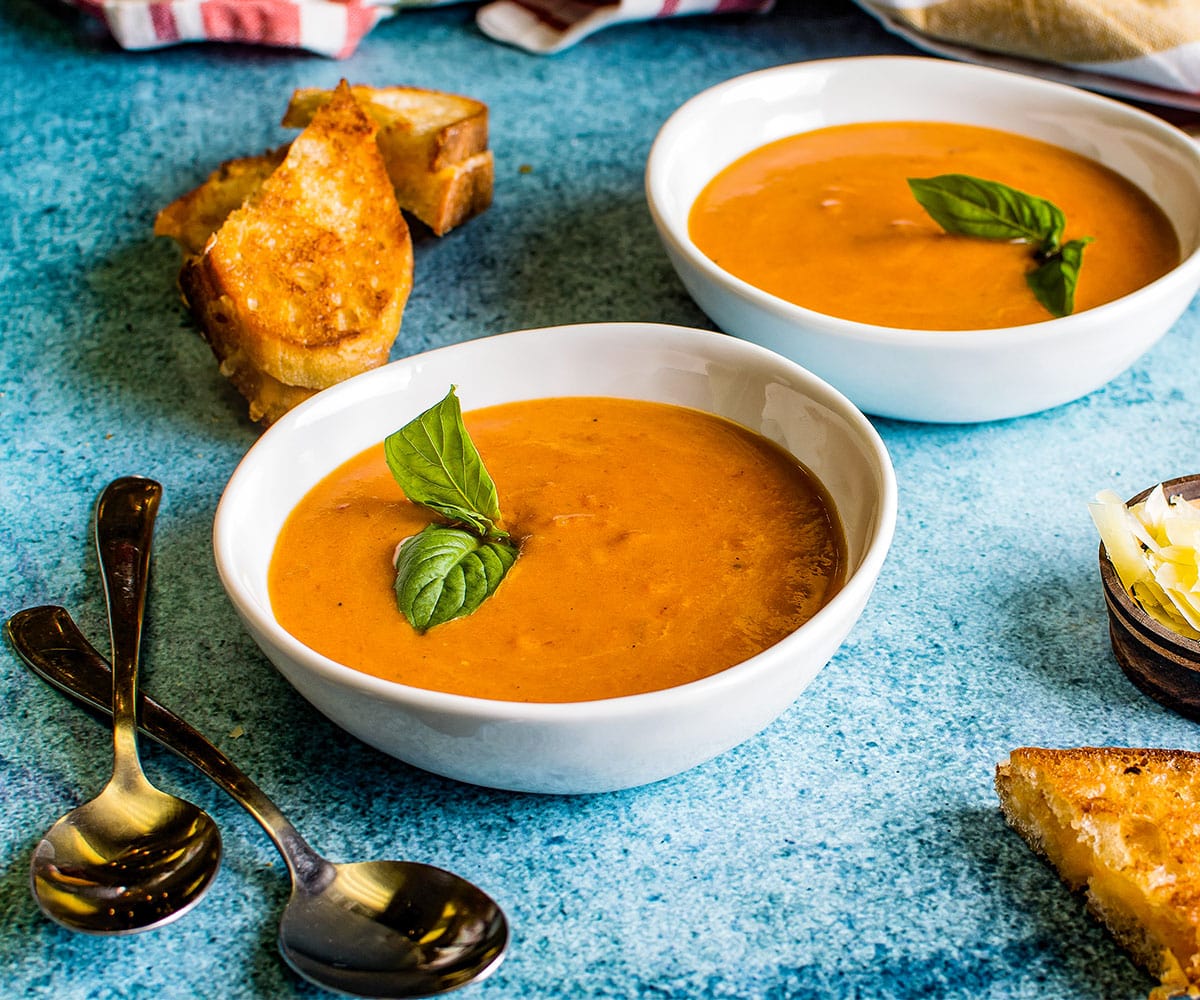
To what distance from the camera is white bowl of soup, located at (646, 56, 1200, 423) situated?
2.12m

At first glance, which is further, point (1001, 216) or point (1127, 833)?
point (1001, 216)

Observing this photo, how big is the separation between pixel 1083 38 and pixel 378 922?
8.23ft

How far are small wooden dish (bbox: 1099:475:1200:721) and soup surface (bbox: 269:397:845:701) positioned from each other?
1.20 feet

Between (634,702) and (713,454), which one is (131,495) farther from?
(634,702)

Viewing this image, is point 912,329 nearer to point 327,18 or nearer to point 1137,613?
point 1137,613

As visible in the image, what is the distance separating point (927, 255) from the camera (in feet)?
7.75

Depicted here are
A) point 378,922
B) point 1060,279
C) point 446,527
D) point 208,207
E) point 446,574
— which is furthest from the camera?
point 208,207

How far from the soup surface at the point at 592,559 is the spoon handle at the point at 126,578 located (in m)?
0.24

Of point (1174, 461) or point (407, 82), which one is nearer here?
point (1174, 461)

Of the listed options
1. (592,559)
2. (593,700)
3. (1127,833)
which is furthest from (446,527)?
(1127,833)

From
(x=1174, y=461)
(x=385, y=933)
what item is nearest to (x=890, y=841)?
(x=385, y=933)

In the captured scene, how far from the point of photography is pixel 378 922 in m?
1.44

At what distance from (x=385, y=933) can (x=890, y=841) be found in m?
0.62

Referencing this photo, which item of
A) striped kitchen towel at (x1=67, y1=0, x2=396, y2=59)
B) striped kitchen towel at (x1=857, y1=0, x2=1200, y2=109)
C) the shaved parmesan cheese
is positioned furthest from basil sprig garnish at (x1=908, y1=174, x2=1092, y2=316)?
striped kitchen towel at (x1=67, y1=0, x2=396, y2=59)
